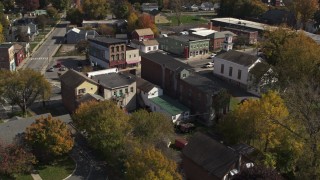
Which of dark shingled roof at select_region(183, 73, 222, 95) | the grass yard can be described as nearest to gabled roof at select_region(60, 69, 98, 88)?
dark shingled roof at select_region(183, 73, 222, 95)

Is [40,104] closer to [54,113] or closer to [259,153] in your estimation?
[54,113]

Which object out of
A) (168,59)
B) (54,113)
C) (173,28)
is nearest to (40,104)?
(54,113)

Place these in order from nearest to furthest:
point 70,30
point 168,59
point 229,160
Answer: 1. point 229,160
2. point 168,59
3. point 70,30

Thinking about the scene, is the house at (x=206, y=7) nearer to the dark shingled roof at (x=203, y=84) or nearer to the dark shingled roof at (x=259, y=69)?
the dark shingled roof at (x=259, y=69)

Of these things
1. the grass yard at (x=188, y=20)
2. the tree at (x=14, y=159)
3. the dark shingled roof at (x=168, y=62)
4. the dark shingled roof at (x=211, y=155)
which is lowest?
the tree at (x=14, y=159)

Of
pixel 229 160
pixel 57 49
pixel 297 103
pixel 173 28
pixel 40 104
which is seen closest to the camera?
pixel 229 160

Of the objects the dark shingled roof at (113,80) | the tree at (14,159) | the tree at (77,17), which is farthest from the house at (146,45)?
the tree at (14,159)

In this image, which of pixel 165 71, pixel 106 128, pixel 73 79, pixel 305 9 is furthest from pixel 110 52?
pixel 305 9
